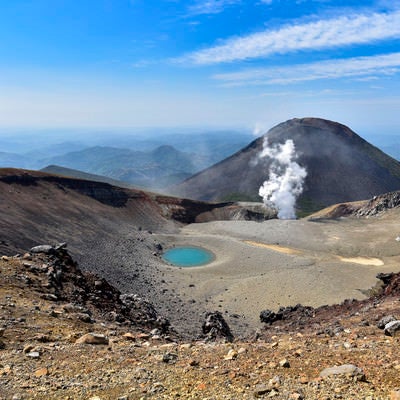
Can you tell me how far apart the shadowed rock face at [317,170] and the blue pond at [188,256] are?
86013 mm

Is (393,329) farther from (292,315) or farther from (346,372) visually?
(292,315)

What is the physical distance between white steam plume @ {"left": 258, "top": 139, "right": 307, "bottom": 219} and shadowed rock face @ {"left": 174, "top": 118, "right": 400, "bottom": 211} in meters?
3.29

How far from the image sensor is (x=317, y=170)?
159 metres

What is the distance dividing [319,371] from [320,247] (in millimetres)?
53476

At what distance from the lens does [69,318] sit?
1351cm

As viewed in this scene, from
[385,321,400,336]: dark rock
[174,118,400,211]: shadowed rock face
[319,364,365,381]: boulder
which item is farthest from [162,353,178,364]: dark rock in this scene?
[174,118,400,211]: shadowed rock face

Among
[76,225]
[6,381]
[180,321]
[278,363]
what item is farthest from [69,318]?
[76,225]

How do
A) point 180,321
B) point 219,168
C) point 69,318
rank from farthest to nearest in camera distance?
point 219,168
point 180,321
point 69,318

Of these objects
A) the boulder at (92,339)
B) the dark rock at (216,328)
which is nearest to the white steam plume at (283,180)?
the dark rock at (216,328)

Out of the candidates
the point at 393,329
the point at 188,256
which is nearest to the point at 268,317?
the point at 393,329

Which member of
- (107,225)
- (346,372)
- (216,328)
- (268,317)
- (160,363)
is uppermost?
(346,372)

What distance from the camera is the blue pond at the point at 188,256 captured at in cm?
5150

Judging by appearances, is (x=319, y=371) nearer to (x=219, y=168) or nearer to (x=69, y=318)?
(x=69, y=318)

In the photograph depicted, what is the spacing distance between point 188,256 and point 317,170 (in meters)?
119
